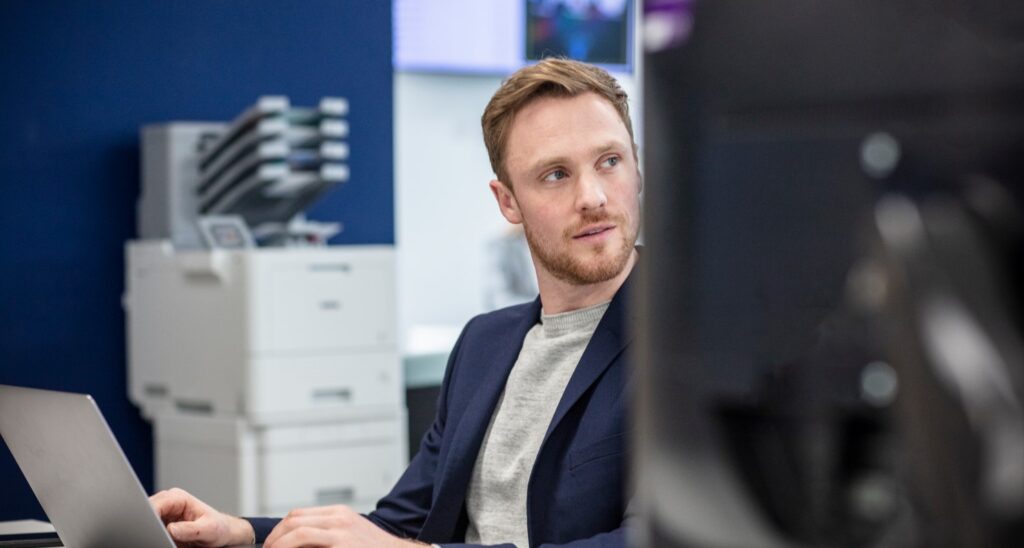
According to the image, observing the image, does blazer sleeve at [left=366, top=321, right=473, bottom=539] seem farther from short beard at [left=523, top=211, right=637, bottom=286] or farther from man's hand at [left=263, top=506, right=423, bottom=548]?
man's hand at [left=263, top=506, right=423, bottom=548]

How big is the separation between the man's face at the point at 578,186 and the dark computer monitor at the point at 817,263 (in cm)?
108

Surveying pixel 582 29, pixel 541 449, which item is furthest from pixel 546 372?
pixel 582 29

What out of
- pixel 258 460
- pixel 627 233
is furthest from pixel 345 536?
pixel 258 460

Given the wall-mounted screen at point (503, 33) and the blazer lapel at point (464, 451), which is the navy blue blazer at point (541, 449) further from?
the wall-mounted screen at point (503, 33)

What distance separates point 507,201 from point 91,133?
2.13 metres

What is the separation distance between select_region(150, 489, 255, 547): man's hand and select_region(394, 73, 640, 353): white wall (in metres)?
3.60

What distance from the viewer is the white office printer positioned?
3273 mm

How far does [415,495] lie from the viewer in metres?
1.82

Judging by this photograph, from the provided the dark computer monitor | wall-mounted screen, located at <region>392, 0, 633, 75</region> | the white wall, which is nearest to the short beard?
the dark computer monitor

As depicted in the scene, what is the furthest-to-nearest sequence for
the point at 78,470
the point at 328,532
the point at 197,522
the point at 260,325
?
the point at 260,325, the point at 197,522, the point at 328,532, the point at 78,470

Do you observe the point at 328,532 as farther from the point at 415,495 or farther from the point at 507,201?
the point at 507,201

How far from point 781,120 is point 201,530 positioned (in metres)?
1.17

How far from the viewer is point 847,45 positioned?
0.52 m

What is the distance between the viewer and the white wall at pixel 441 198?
523 cm
